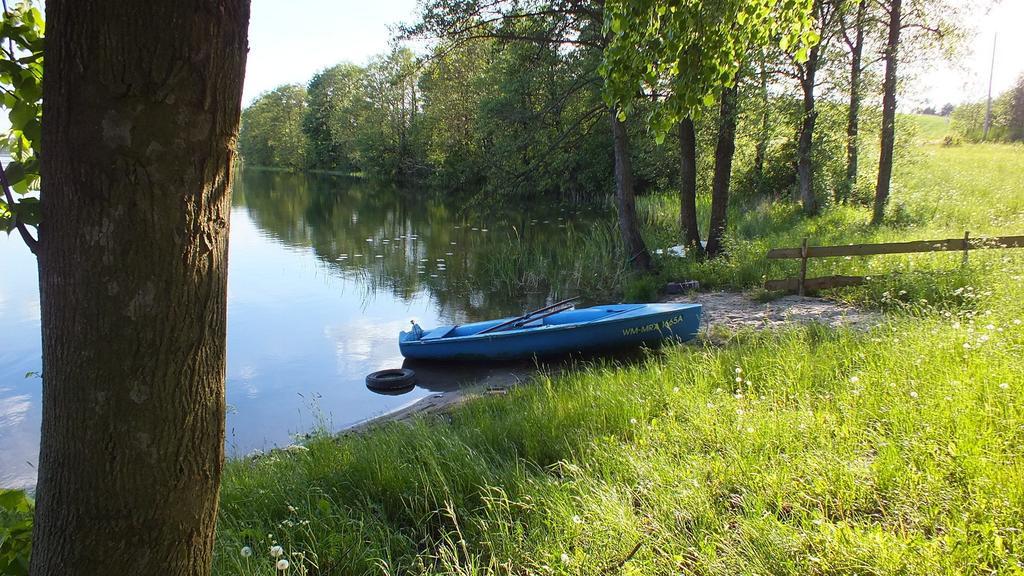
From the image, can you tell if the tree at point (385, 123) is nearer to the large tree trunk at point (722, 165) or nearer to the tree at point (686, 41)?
the large tree trunk at point (722, 165)

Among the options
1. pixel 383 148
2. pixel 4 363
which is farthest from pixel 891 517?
pixel 383 148

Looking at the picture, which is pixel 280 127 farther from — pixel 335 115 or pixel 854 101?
pixel 854 101

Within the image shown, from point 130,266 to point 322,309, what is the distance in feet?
43.7

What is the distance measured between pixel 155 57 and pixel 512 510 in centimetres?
266

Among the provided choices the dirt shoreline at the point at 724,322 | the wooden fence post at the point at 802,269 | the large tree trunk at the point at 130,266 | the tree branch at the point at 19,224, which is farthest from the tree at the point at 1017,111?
the tree branch at the point at 19,224

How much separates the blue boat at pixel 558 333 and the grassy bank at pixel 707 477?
315 centimetres

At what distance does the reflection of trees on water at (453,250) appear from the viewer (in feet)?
49.3

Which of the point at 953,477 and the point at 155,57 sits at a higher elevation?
the point at 155,57

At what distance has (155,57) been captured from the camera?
123 centimetres

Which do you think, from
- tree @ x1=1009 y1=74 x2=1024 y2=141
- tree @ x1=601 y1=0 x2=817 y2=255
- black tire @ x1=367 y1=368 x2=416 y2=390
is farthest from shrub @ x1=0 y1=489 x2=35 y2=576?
tree @ x1=1009 y1=74 x2=1024 y2=141

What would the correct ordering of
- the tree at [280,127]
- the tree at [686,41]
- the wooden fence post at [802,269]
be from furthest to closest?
the tree at [280,127], the wooden fence post at [802,269], the tree at [686,41]

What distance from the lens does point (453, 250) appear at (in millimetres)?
20703

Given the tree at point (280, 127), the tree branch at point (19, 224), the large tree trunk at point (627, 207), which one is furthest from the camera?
the tree at point (280, 127)

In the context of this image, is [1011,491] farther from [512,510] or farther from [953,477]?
[512,510]
